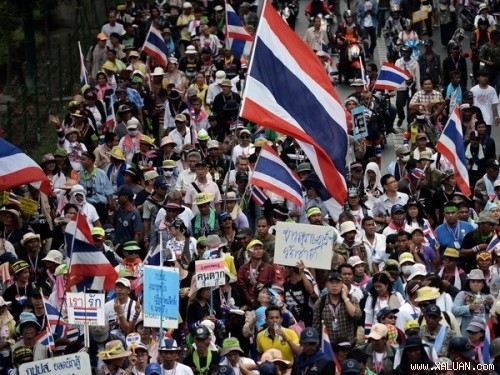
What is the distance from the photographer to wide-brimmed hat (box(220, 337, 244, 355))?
17812mm

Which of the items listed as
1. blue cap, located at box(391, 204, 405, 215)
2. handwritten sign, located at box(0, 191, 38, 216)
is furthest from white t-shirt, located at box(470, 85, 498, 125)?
handwritten sign, located at box(0, 191, 38, 216)

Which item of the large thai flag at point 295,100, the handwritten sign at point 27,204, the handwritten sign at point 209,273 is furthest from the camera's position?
the handwritten sign at point 27,204

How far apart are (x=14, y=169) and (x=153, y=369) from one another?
488 cm

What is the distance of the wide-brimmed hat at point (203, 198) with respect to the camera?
22500mm

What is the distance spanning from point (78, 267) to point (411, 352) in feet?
13.1

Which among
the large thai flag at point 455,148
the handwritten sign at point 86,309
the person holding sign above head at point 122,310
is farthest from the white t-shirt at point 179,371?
the large thai flag at point 455,148

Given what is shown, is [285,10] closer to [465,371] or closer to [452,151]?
[452,151]

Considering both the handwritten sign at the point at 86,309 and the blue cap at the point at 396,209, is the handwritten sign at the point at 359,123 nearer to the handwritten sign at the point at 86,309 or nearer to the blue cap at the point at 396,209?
the blue cap at the point at 396,209

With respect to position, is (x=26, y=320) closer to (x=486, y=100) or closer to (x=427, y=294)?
(x=427, y=294)

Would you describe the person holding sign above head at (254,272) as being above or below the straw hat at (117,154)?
below

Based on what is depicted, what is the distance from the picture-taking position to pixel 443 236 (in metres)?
22.4

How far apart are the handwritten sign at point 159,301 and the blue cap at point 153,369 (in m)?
0.57

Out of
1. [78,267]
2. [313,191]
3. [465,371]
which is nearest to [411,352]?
[465,371]

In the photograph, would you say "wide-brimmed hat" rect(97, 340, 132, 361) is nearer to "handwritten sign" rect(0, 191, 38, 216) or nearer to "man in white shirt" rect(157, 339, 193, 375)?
"man in white shirt" rect(157, 339, 193, 375)
